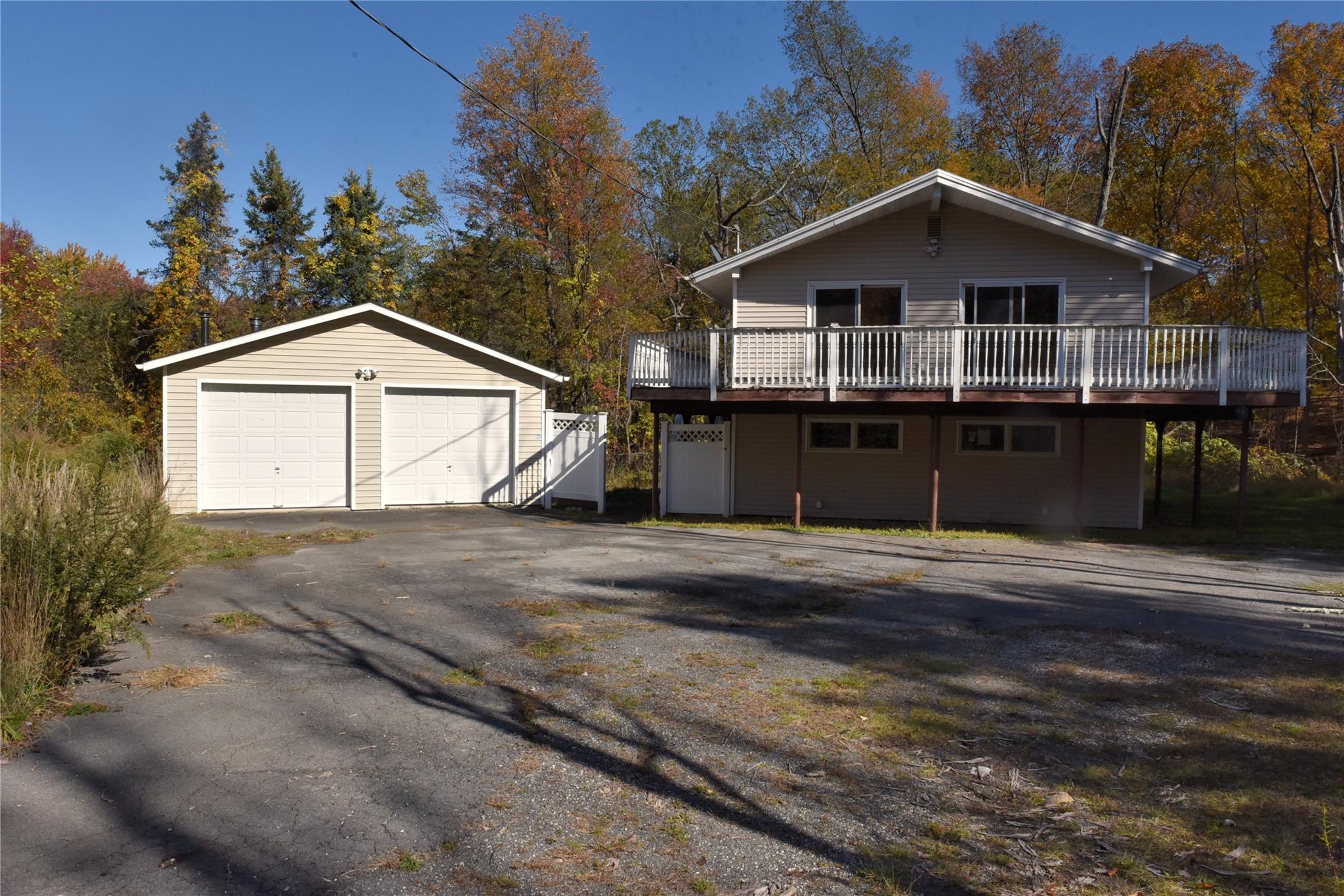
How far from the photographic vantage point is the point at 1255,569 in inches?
461

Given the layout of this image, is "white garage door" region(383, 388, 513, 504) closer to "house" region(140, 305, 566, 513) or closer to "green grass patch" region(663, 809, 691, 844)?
"house" region(140, 305, 566, 513)

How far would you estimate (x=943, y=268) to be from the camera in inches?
656

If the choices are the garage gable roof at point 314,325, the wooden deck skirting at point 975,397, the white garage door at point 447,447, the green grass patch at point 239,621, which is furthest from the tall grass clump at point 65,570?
the white garage door at point 447,447

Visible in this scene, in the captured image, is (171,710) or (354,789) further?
(171,710)

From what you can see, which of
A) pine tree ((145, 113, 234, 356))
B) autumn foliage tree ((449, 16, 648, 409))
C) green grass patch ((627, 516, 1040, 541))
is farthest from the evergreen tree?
green grass patch ((627, 516, 1040, 541))

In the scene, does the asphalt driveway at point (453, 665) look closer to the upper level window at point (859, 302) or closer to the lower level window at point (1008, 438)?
the lower level window at point (1008, 438)

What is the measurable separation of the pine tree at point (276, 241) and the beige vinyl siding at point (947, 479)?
81.4ft

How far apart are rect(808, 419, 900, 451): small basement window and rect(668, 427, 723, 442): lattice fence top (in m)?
1.90

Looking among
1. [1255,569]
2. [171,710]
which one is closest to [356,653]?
[171,710]

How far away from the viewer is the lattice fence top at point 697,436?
17.6 m

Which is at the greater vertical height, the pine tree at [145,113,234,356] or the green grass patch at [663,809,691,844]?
the pine tree at [145,113,234,356]

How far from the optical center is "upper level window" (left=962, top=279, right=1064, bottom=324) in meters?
16.4

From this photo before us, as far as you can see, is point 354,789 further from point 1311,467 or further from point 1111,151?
point 1311,467

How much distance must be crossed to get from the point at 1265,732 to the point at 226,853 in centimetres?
567
